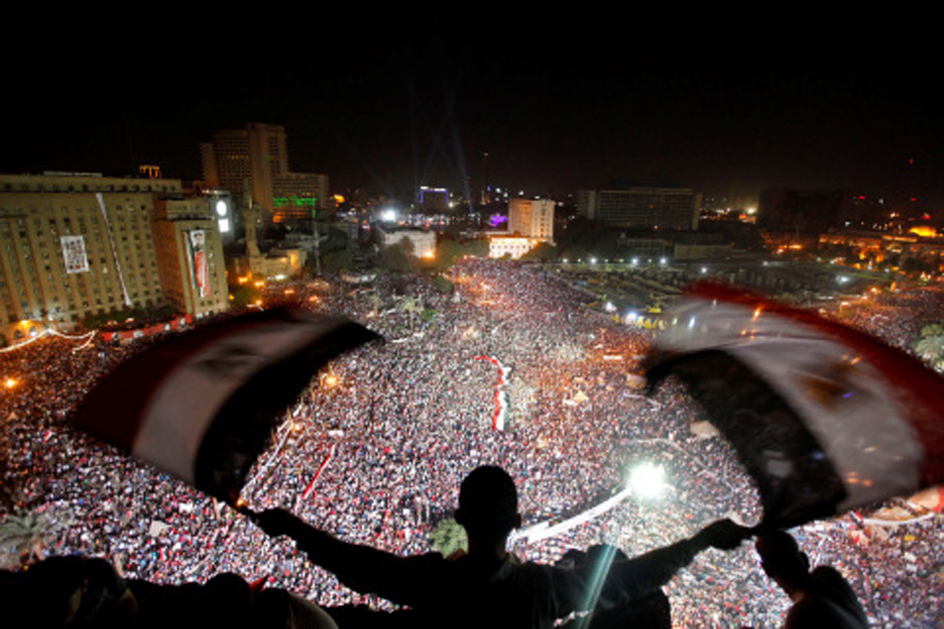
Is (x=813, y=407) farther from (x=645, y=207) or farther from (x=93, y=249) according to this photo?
(x=645, y=207)

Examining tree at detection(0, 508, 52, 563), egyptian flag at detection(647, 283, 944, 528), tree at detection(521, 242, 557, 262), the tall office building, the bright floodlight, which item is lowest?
tree at detection(521, 242, 557, 262)

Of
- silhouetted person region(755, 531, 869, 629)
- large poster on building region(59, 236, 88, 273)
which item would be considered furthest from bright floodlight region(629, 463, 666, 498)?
large poster on building region(59, 236, 88, 273)

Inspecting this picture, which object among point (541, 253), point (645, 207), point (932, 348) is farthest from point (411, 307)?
point (645, 207)

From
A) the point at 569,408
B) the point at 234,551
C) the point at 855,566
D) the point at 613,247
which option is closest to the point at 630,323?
the point at 569,408

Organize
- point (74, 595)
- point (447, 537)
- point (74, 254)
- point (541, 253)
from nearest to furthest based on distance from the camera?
point (74, 595)
point (447, 537)
point (74, 254)
point (541, 253)

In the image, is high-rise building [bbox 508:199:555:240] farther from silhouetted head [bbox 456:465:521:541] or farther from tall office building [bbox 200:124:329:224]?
silhouetted head [bbox 456:465:521:541]
